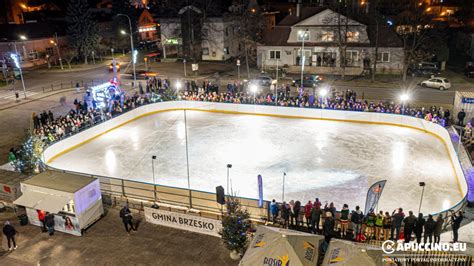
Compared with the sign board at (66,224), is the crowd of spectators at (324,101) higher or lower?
higher

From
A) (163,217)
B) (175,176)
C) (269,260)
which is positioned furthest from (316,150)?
(269,260)

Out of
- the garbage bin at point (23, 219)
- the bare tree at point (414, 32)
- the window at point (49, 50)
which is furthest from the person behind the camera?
the window at point (49, 50)

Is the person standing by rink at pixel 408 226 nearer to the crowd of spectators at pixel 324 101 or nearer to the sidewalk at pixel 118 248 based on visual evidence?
the sidewalk at pixel 118 248

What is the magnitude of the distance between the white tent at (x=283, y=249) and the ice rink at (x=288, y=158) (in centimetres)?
547

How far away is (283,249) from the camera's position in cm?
1045

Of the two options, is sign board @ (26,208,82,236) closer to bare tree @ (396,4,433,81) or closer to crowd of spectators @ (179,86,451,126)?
crowd of spectators @ (179,86,451,126)

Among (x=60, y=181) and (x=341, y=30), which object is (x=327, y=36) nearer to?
(x=341, y=30)

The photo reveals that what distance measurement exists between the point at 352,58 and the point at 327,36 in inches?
141

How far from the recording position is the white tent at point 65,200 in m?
14.2

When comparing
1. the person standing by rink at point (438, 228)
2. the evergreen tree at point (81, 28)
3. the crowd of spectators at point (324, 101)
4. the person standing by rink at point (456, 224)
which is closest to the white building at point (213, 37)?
the evergreen tree at point (81, 28)

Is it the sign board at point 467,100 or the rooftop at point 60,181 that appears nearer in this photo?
the rooftop at point 60,181

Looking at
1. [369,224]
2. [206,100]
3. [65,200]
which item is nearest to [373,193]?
[369,224]

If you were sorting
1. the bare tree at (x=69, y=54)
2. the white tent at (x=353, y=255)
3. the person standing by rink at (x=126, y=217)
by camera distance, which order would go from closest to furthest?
the white tent at (x=353, y=255) < the person standing by rink at (x=126, y=217) < the bare tree at (x=69, y=54)

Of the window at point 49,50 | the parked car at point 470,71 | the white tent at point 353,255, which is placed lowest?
the white tent at point 353,255
